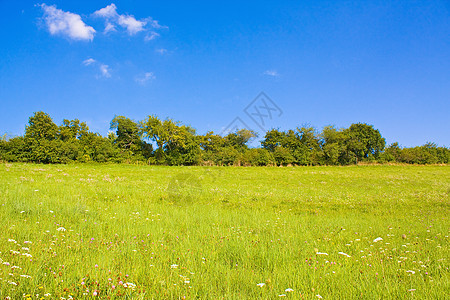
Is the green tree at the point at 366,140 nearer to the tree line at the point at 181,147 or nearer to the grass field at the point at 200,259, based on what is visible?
the tree line at the point at 181,147

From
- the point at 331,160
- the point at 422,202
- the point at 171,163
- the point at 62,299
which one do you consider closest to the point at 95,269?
the point at 62,299

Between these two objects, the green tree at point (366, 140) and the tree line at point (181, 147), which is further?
the green tree at point (366, 140)

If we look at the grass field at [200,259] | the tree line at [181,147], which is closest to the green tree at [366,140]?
the tree line at [181,147]

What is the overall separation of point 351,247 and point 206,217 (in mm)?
4256

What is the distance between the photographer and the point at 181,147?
56.8 m

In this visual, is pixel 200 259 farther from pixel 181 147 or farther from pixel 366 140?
pixel 366 140

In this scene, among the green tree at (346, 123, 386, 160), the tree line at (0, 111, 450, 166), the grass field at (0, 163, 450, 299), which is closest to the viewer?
the grass field at (0, 163, 450, 299)

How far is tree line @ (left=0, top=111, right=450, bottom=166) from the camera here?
44.7 m

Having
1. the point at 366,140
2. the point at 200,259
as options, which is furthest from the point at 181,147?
the point at 200,259

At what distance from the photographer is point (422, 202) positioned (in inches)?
533

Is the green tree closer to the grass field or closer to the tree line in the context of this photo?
the tree line

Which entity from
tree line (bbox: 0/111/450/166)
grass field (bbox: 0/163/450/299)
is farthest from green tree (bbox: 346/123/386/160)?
grass field (bbox: 0/163/450/299)

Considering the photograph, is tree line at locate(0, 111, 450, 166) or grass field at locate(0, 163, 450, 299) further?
tree line at locate(0, 111, 450, 166)

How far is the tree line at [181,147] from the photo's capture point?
44688 millimetres
